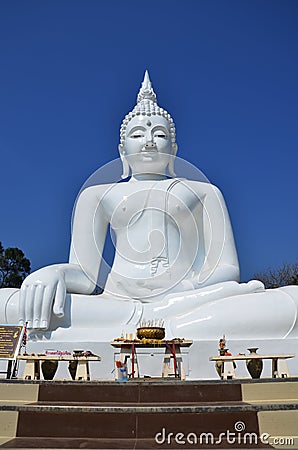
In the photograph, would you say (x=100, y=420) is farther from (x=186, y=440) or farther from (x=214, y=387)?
(x=214, y=387)

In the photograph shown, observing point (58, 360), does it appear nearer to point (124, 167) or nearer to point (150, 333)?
point (150, 333)

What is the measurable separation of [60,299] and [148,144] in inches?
116

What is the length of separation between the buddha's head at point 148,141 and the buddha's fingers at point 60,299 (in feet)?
8.41

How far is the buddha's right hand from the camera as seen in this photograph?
6.08 m

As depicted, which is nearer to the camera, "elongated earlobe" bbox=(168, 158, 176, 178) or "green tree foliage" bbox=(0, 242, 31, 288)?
"elongated earlobe" bbox=(168, 158, 176, 178)

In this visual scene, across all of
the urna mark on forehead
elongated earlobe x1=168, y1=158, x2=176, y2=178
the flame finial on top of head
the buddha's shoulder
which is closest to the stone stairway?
the buddha's shoulder

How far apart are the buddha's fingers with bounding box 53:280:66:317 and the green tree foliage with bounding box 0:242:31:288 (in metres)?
16.4

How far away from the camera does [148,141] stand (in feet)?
25.8

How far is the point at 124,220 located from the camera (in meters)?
7.71

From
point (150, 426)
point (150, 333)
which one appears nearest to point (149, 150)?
point (150, 333)

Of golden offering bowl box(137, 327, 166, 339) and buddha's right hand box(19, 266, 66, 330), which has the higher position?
buddha's right hand box(19, 266, 66, 330)

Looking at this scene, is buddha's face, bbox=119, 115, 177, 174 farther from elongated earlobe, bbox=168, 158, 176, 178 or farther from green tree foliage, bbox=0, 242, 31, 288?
green tree foliage, bbox=0, 242, 31, 288

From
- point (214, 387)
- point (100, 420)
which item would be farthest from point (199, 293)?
point (100, 420)

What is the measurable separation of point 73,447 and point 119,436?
11.3 inches
